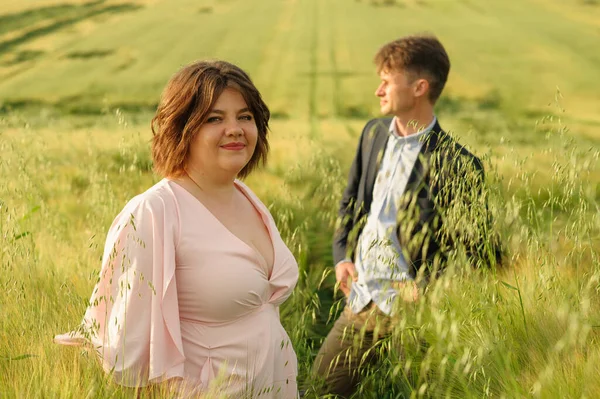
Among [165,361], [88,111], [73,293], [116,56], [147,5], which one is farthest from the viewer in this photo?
[147,5]

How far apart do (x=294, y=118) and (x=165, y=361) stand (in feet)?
18.7

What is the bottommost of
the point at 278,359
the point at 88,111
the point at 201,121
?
the point at 88,111

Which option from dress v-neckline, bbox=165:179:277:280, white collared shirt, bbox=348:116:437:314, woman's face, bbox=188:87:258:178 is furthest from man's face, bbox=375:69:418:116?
woman's face, bbox=188:87:258:178

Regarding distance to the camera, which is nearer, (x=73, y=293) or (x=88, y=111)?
(x=73, y=293)

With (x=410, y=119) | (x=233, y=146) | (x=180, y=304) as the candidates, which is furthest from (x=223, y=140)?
(x=410, y=119)

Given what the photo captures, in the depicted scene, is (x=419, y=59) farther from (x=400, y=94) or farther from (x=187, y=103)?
(x=187, y=103)

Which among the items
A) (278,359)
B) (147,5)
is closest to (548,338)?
(278,359)

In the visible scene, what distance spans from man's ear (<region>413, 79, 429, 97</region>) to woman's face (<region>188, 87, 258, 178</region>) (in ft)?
4.03

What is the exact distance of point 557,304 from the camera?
2186 mm

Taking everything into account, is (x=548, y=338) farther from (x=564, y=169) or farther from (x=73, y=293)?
(x=73, y=293)

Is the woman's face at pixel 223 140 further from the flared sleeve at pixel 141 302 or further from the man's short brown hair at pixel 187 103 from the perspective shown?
the flared sleeve at pixel 141 302

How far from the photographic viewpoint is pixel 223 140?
215cm

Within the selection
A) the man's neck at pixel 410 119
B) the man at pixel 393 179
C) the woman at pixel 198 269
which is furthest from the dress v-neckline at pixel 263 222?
the man's neck at pixel 410 119

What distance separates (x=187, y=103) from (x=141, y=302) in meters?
0.60
